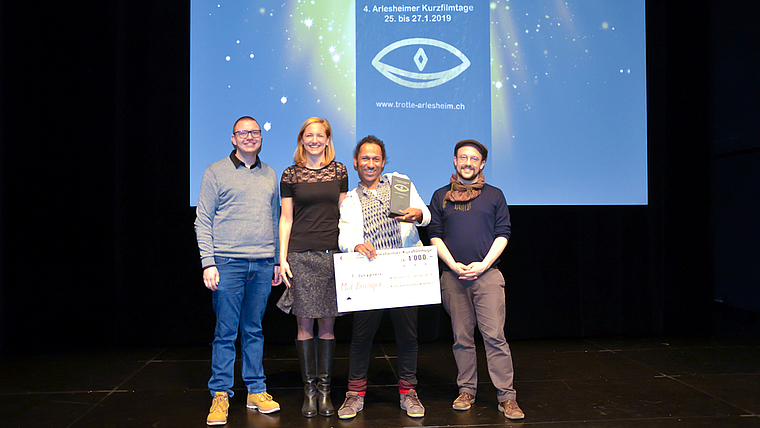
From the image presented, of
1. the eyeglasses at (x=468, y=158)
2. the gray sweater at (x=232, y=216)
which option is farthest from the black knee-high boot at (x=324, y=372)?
the eyeglasses at (x=468, y=158)

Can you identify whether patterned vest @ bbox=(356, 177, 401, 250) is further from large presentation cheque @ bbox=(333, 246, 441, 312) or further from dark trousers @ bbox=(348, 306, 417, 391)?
dark trousers @ bbox=(348, 306, 417, 391)

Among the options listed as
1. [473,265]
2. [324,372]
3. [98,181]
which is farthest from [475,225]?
[98,181]

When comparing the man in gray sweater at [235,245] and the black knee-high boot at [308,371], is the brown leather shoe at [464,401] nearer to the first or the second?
the black knee-high boot at [308,371]

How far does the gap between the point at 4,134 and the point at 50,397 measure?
2.11 metres

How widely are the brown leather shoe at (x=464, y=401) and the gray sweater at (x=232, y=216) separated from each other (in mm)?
1142

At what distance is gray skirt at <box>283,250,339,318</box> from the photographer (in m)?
2.32

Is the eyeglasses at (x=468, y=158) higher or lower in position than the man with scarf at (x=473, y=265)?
higher

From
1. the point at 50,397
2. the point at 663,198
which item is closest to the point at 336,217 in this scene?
the point at 50,397

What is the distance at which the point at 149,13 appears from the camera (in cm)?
382

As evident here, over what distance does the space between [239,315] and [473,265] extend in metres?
1.12

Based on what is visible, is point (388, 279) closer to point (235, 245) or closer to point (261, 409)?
point (235, 245)

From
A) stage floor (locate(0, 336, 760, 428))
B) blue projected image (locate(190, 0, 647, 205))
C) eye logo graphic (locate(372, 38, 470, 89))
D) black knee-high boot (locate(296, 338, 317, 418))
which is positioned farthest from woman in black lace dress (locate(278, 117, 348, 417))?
eye logo graphic (locate(372, 38, 470, 89))

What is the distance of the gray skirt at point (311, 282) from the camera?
2318 mm

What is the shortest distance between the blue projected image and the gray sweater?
139cm
